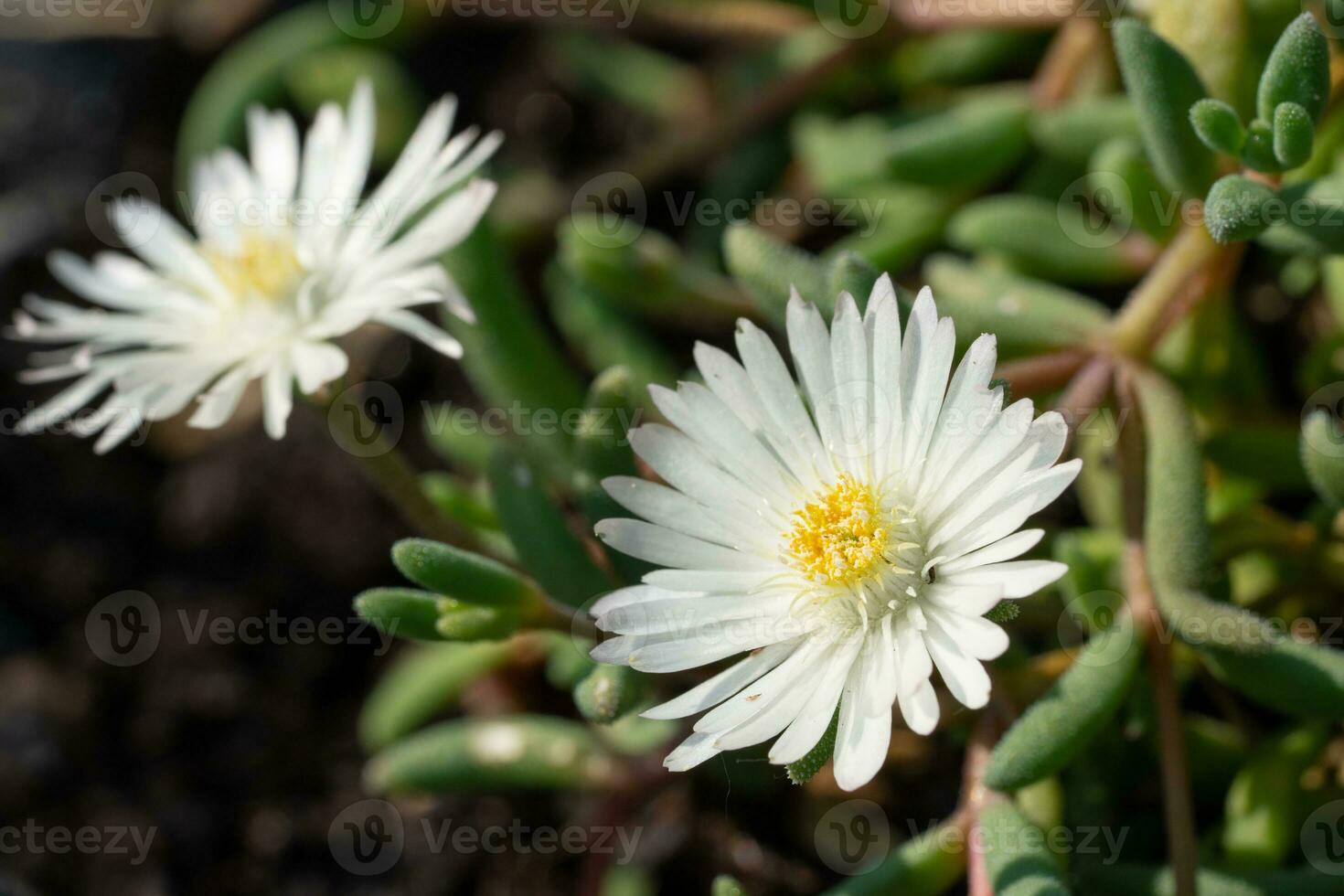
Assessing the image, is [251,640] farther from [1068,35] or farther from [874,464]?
[1068,35]

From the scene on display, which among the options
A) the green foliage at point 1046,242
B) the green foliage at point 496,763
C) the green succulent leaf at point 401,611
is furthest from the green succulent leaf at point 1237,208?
the green foliage at point 496,763

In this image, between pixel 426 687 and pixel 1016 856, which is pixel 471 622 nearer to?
pixel 1016 856

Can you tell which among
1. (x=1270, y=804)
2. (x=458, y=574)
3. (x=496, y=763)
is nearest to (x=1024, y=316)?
(x=1270, y=804)

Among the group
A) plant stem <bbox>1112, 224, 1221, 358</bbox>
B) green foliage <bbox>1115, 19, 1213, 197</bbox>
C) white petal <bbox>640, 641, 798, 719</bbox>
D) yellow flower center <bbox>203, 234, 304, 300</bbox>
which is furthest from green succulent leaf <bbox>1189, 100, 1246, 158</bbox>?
yellow flower center <bbox>203, 234, 304, 300</bbox>

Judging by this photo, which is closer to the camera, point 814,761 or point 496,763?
point 814,761

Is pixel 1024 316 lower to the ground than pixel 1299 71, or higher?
lower

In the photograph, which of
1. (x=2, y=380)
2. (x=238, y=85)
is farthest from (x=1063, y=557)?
(x=2, y=380)
